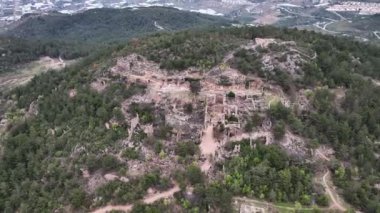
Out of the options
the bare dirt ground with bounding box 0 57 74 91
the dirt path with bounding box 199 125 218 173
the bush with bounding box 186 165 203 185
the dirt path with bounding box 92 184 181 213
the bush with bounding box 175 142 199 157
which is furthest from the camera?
the bare dirt ground with bounding box 0 57 74 91

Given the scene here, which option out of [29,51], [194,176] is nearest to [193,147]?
[194,176]

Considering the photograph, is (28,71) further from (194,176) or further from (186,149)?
(194,176)

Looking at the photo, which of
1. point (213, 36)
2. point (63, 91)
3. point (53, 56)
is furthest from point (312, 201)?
point (53, 56)

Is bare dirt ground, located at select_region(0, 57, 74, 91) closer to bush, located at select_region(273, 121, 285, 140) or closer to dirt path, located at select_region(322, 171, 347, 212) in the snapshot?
bush, located at select_region(273, 121, 285, 140)

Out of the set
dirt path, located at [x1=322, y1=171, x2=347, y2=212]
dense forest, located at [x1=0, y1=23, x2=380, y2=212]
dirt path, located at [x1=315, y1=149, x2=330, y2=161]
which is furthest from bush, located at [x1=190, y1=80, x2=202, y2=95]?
dirt path, located at [x1=322, y1=171, x2=347, y2=212]

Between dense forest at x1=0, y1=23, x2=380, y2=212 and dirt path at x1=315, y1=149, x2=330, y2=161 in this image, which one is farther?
dirt path at x1=315, y1=149, x2=330, y2=161
